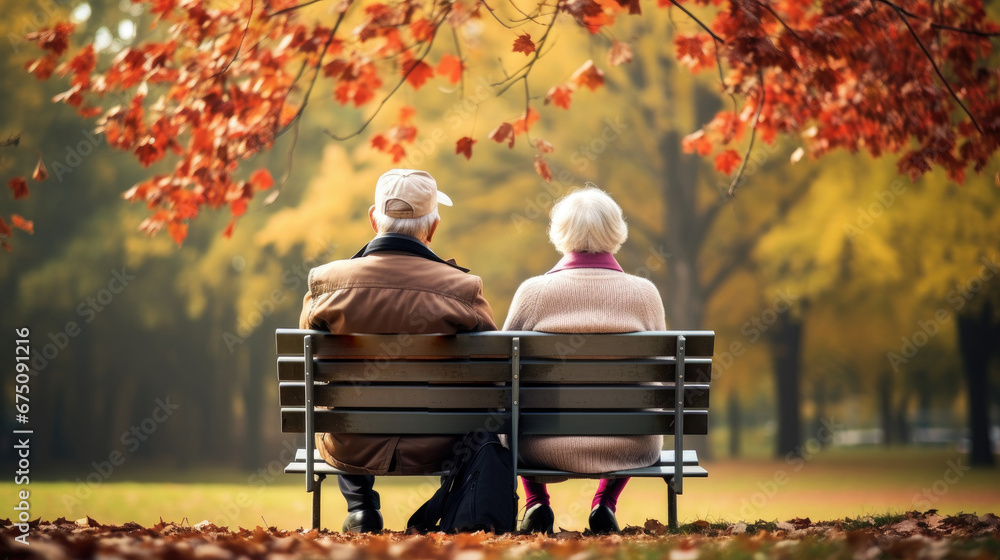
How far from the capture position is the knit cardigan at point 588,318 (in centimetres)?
438

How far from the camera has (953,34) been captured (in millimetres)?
6340

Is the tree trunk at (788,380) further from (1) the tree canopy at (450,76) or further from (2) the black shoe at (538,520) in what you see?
(2) the black shoe at (538,520)

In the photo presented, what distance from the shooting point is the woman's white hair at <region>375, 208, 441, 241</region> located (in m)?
4.57

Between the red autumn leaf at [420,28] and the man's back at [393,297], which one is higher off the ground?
the red autumn leaf at [420,28]

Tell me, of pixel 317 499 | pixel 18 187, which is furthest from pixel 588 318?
pixel 18 187

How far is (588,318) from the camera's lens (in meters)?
4.45

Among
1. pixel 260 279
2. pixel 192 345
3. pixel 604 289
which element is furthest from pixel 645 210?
pixel 604 289

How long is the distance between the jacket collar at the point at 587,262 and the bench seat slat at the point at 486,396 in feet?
2.21

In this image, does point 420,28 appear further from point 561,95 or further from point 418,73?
point 561,95

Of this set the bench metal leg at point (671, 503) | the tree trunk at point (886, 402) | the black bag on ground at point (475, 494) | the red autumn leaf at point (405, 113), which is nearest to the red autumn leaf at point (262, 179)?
the red autumn leaf at point (405, 113)

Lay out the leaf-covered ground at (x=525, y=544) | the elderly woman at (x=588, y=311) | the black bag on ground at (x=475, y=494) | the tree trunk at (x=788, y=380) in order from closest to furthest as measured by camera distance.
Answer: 1. the leaf-covered ground at (x=525, y=544)
2. the black bag on ground at (x=475, y=494)
3. the elderly woman at (x=588, y=311)
4. the tree trunk at (x=788, y=380)

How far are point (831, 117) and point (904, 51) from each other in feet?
2.67

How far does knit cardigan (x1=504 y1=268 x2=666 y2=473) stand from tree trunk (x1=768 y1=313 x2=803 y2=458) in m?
13.6

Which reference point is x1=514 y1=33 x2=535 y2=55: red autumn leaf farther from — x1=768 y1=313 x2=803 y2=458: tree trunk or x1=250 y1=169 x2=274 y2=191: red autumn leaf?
x1=768 y1=313 x2=803 y2=458: tree trunk
